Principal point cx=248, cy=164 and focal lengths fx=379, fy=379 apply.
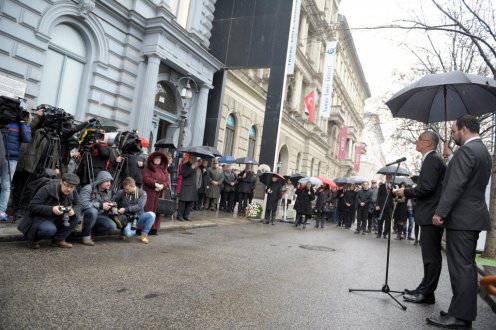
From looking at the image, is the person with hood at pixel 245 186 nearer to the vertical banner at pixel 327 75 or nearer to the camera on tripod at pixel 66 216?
the camera on tripod at pixel 66 216

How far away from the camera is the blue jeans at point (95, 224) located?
6.43 m

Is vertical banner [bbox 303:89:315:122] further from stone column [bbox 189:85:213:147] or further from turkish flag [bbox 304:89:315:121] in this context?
stone column [bbox 189:85:213:147]

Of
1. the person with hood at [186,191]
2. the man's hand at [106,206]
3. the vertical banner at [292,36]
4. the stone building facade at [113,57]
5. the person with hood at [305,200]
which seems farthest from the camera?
the vertical banner at [292,36]

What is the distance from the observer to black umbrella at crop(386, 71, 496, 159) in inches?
191

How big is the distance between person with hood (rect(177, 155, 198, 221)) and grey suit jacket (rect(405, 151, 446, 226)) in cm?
686

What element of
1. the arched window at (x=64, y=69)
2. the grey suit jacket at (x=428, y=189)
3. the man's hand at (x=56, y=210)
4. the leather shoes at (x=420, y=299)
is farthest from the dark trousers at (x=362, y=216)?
the man's hand at (x=56, y=210)

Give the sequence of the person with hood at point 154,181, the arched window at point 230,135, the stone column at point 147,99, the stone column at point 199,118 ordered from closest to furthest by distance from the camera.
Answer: the person with hood at point 154,181 → the stone column at point 147,99 → the stone column at point 199,118 → the arched window at point 230,135

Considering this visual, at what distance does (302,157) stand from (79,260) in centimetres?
3107

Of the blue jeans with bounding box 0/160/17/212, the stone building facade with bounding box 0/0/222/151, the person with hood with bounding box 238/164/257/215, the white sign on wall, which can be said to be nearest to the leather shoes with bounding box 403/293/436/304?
the blue jeans with bounding box 0/160/17/212

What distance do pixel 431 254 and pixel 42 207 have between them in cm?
545

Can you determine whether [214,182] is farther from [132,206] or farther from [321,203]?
[132,206]

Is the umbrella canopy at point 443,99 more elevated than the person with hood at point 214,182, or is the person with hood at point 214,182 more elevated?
the umbrella canopy at point 443,99

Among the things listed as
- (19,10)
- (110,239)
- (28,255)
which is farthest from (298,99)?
(28,255)

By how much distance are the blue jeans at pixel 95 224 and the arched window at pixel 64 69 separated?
649 cm
